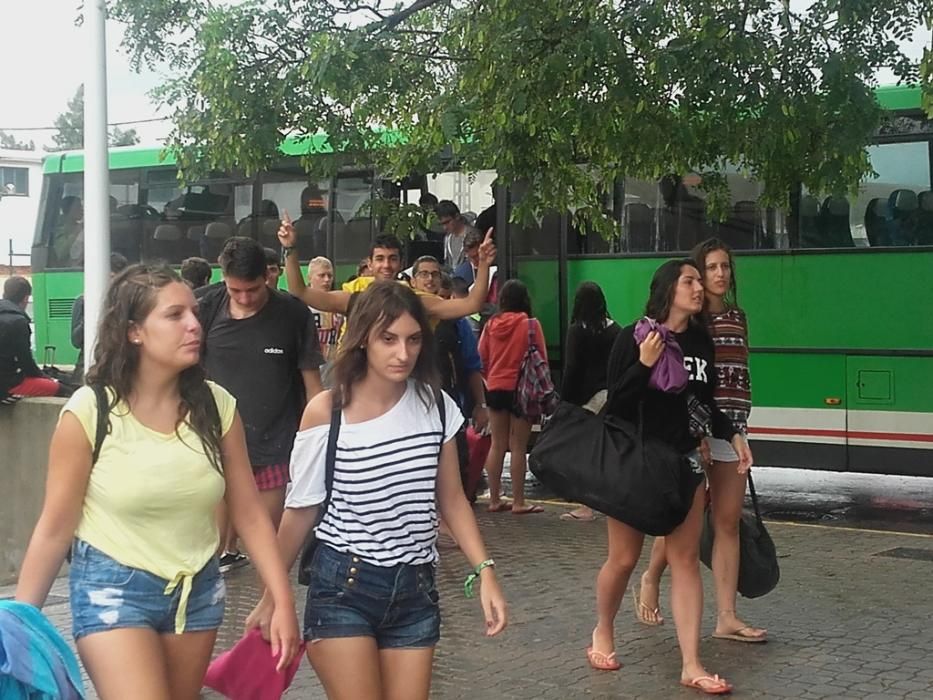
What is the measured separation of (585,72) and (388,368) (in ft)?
14.9

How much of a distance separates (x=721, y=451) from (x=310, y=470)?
3.01 metres

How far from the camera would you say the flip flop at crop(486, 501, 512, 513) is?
11.3m

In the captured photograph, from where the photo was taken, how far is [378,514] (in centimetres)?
390

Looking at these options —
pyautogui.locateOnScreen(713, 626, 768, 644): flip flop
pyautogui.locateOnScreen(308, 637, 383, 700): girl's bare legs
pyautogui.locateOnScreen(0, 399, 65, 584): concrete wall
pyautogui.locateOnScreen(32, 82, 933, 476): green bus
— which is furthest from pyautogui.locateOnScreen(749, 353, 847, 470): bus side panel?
pyautogui.locateOnScreen(308, 637, 383, 700): girl's bare legs

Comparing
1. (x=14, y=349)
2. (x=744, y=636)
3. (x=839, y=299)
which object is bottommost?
(x=744, y=636)

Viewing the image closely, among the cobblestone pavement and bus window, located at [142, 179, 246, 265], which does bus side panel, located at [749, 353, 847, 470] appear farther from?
bus window, located at [142, 179, 246, 265]

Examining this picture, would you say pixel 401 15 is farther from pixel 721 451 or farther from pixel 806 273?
pixel 721 451

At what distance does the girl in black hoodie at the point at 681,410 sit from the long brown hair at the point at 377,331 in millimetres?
1845

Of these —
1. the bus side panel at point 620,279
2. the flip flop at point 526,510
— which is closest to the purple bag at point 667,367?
the flip flop at point 526,510

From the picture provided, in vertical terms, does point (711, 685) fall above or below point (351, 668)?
below

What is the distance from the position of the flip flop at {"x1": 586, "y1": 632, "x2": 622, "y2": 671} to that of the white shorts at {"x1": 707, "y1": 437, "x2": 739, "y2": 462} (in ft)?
3.39

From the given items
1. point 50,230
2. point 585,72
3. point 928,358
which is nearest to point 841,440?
point 928,358

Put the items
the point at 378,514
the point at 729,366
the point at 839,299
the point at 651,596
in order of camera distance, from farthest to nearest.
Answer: the point at 839,299, the point at 651,596, the point at 729,366, the point at 378,514

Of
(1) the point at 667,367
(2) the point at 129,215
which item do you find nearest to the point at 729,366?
(1) the point at 667,367
